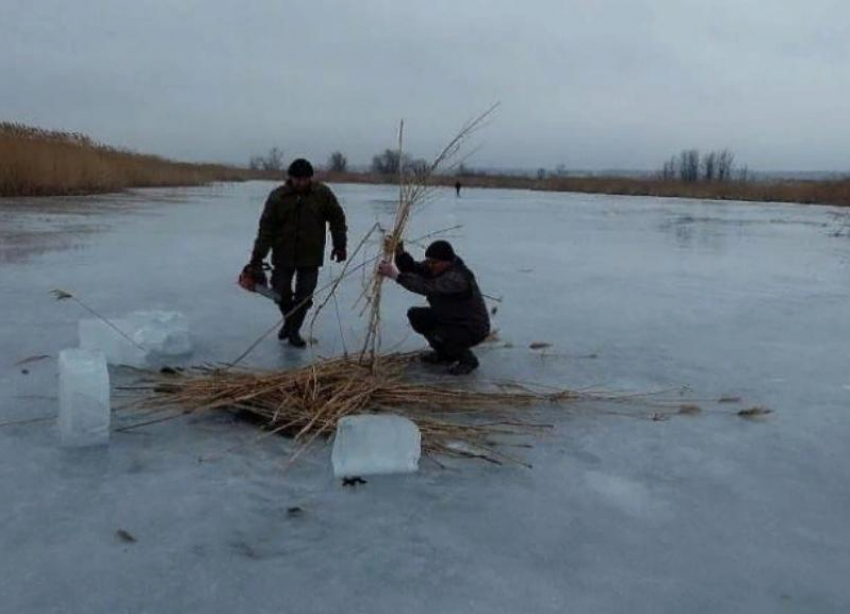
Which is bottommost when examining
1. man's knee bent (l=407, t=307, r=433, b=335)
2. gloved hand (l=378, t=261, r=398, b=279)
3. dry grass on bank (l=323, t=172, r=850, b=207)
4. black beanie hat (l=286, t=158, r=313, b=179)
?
man's knee bent (l=407, t=307, r=433, b=335)

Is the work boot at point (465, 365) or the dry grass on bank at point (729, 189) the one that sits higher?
the dry grass on bank at point (729, 189)

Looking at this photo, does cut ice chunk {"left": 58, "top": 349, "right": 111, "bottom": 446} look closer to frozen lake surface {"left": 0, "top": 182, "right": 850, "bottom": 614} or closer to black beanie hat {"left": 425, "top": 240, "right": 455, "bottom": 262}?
frozen lake surface {"left": 0, "top": 182, "right": 850, "bottom": 614}

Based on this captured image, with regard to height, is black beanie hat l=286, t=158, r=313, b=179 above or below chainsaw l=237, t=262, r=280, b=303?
above

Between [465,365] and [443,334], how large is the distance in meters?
0.21

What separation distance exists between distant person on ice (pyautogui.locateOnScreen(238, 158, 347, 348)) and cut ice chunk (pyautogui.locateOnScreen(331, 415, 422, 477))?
2160 mm

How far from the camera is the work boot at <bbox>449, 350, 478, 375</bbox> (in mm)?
4527

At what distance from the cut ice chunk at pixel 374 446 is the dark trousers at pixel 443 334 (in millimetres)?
1581

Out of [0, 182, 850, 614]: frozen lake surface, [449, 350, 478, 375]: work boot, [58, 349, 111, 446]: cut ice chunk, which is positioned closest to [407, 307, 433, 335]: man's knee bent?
[449, 350, 478, 375]: work boot

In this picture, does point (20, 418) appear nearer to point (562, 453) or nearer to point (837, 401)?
point (562, 453)

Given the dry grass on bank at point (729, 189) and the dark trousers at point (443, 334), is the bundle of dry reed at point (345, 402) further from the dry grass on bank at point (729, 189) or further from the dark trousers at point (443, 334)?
the dry grass on bank at point (729, 189)

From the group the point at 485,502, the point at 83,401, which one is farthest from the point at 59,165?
the point at 485,502

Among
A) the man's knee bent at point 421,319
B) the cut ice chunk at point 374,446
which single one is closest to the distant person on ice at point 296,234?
the man's knee bent at point 421,319

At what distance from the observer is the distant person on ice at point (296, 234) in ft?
16.5

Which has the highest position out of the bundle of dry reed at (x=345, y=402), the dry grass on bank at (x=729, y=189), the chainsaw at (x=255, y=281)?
the dry grass on bank at (x=729, y=189)
